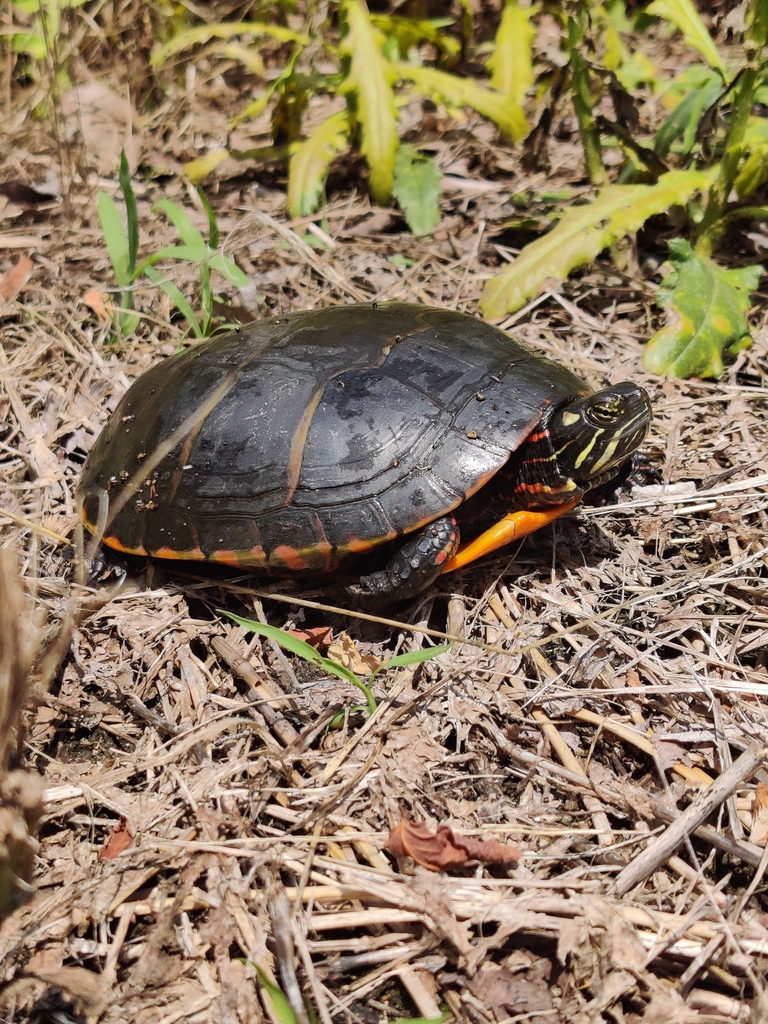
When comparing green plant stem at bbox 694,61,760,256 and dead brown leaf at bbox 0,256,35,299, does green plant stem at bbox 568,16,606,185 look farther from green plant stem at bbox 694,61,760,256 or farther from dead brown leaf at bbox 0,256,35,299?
dead brown leaf at bbox 0,256,35,299

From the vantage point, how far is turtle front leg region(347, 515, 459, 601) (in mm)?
2789

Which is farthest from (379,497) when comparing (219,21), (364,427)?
(219,21)

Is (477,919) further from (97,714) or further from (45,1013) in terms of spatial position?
(97,714)

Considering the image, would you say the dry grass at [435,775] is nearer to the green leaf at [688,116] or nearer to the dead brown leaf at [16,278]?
the dead brown leaf at [16,278]

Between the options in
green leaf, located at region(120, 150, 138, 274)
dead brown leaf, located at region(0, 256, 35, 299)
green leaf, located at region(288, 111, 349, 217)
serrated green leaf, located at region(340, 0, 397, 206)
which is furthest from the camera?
green leaf, located at region(288, 111, 349, 217)

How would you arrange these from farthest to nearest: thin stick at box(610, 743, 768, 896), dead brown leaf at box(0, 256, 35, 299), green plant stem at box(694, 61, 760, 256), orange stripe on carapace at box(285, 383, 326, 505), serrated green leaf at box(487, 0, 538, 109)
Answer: serrated green leaf at box(487, 0, 538, 109), dead brown leaf at box(0, 256, 35, 299), green plant stem at box(694, 61, 760, 256), orange stripe on carapace at box(285, 383, 326, 505), thin stick at box(610, 743, 768, 896)

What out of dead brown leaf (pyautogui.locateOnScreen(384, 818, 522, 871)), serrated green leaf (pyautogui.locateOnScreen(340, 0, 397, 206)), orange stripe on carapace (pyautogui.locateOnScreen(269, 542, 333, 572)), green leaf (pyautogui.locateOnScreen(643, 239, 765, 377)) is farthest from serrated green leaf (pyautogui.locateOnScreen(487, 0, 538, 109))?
dead brown leaf (pyautogui.locateOnScreen(384, 818, 522, 871))

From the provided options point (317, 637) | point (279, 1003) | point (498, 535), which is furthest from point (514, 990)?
point (498, 535)

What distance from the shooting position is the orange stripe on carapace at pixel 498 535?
9.41 ft

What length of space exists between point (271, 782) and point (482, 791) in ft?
2.28

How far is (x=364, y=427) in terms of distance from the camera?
287cm

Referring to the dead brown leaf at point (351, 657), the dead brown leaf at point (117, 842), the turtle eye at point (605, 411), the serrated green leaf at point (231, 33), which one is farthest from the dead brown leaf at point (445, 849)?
the serrated green leaf at point (231, 33)

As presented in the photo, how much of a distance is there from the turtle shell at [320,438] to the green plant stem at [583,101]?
82.8 inches

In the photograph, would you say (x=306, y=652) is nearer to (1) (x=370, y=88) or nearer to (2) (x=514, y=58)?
(1) (x=370, y=88)
